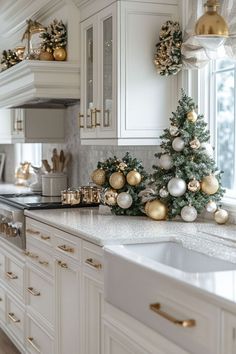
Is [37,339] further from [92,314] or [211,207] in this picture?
[211,207]

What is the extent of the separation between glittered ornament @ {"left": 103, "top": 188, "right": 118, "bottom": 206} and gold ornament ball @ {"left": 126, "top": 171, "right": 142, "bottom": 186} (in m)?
0.11

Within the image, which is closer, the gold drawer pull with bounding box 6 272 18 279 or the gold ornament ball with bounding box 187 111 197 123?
the gold ornament ball with bounding box 187 111 197 123

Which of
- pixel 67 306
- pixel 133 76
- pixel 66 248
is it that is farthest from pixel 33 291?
pixel 133 76

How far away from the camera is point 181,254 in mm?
2846

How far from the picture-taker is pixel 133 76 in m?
3.68

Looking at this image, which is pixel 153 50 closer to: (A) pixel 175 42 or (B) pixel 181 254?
(A) pixel 175 42

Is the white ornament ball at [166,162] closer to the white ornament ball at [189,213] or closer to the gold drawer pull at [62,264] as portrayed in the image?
the white ornament ball at [189,213]

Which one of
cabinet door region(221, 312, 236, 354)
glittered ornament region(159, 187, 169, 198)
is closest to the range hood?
glittered ornament region(159, 187, 169, 198)

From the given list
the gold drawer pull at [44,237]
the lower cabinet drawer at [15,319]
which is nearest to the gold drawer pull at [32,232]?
the gold drawer pull at [44,237]

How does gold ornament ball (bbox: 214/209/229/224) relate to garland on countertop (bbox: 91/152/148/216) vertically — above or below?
below

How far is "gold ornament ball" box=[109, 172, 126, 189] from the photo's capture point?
3.67 m

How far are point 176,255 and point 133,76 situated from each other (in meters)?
1.25

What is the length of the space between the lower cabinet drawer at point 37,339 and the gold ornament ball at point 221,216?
3.94 ft

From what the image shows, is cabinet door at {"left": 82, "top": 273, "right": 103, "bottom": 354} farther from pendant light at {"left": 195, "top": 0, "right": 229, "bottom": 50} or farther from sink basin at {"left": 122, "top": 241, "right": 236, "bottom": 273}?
pendant light at {"left": 195, "top": 0, "right": 229, "bottom": 50}
